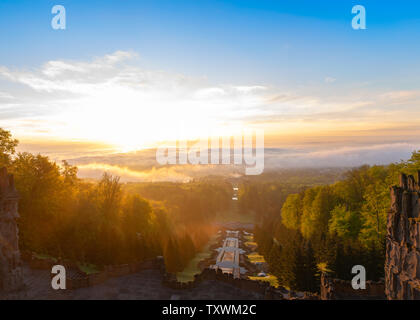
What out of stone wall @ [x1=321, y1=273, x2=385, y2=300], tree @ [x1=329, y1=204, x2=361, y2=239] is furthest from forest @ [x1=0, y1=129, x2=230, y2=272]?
tree @ [x1=329, y1=204, x2=361, y2=239]

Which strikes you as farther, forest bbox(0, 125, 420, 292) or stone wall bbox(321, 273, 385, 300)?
forest bbox(0, 125, 420, 292)

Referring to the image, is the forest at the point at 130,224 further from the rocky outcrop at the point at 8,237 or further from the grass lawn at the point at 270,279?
the rocky outcrop at the point at 8,237

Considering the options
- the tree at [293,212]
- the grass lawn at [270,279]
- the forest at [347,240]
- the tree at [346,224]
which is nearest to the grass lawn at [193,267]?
the grass lawn at [270,279]

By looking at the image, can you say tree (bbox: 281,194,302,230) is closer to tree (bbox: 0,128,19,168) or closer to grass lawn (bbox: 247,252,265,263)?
grass lawn (bbox: 247,252,265,263)

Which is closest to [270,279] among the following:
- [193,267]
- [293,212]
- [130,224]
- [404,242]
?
[193,267]
